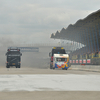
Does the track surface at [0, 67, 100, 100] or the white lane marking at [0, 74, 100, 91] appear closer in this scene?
the track surface at [0, 67, 100, 100]

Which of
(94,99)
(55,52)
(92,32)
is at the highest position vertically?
(92,32)

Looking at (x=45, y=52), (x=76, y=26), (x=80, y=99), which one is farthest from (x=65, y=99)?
(x=45, y=52)

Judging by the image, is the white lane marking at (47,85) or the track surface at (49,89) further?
the white lane marking at (47,85)

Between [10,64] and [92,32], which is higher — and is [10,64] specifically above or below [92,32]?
below

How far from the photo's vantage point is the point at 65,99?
8.98m

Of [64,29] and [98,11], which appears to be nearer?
[98,11]

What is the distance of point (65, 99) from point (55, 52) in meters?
35.3

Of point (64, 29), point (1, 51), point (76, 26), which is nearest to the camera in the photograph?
point (76, 26)

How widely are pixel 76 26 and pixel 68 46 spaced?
2896 inches

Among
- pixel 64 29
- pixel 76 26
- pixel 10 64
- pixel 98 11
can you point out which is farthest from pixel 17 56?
pixel 64 29

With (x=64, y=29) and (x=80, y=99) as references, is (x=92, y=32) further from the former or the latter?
(x=80, y=99)

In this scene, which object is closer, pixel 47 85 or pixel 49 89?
pixel 49 89

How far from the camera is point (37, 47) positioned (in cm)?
13338

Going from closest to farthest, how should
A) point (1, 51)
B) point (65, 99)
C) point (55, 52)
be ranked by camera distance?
point (65, 99)
point (55, 52)
point (1, 51)
